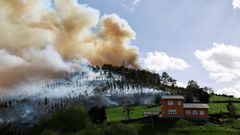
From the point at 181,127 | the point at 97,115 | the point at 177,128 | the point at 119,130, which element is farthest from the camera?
the point at 97,115

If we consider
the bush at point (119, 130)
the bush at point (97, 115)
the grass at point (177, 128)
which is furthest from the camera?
the bush at point (97, 115)

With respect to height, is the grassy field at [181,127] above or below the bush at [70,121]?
below

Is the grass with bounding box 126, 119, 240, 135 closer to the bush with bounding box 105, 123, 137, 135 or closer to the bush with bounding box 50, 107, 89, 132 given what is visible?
the bush with bounding box 50, 107, 89, 132

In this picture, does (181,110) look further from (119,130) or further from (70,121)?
(119,130)

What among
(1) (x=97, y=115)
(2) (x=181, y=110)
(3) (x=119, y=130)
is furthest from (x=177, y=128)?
(1) (x=97, y=115)

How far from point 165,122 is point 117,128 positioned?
36926 mm

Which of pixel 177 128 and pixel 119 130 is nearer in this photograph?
pixel 119 130

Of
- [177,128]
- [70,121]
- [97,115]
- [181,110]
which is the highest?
[181,110]

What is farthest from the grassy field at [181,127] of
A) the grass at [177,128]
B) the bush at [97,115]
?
the bush at [97,115]

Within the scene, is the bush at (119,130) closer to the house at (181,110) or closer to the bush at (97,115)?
the house at (181,110)

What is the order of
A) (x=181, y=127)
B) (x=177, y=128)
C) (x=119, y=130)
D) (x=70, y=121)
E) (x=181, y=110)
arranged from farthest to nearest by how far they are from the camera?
1. (x=181, y=110)
2. (x=70, y=121)
3. (x=181, y=127)
4. (x=177, y=128)
5. (x=119, y=130)

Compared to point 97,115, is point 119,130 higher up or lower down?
lower down

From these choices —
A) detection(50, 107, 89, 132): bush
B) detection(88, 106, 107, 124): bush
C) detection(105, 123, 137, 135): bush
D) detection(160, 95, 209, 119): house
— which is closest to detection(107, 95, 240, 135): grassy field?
detection(160, 95, 209, 119): house

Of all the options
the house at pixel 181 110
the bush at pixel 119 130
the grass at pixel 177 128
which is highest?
the house at pixel 181 110
